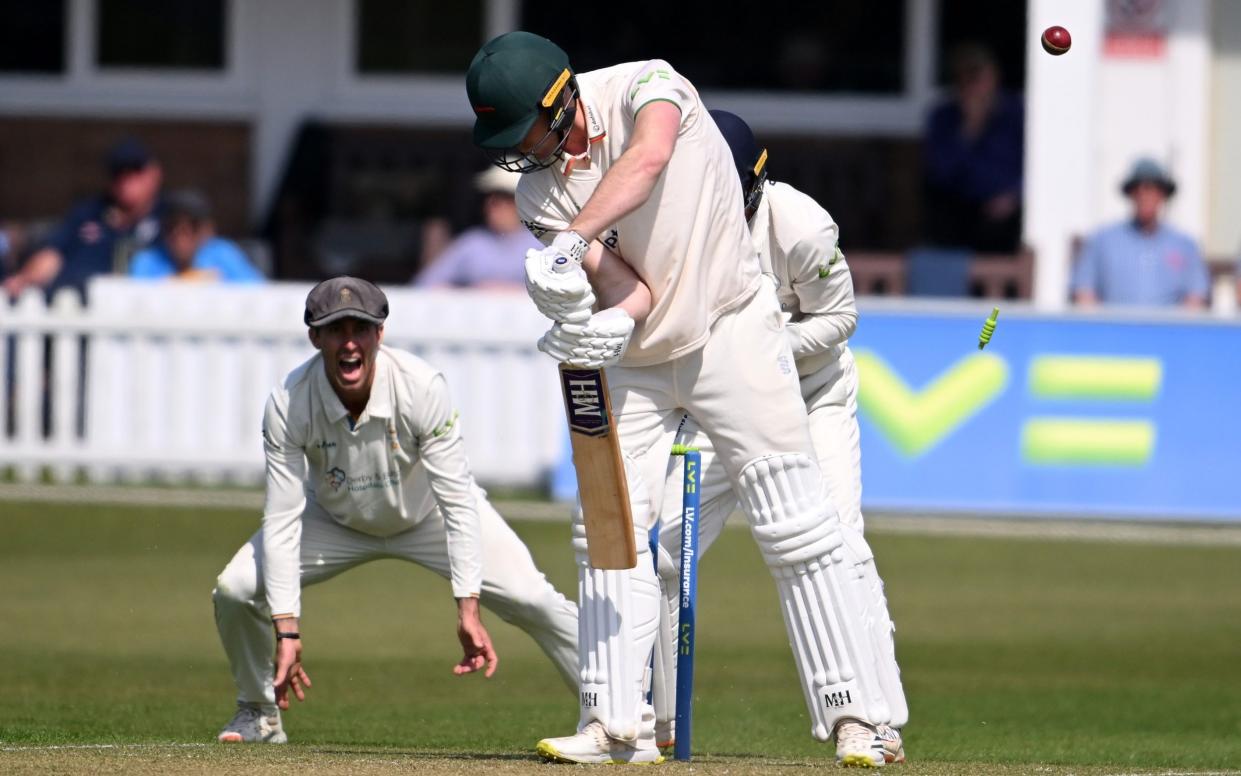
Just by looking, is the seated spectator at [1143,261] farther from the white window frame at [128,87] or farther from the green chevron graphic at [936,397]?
the white window frame at [128,87]

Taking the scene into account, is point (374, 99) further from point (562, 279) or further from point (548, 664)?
point (562, 279)

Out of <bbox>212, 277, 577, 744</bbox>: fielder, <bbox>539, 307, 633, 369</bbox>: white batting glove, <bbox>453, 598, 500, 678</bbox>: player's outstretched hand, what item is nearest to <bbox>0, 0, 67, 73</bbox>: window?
<bbox>212, 277, 577, 744</bbox>: fielder

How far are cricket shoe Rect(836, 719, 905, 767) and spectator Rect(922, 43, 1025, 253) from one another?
29.9 feet

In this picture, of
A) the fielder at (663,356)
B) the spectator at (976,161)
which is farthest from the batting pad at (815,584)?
the spectator at (976,161)

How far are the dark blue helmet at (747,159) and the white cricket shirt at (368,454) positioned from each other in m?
1.12

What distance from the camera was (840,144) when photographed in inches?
632

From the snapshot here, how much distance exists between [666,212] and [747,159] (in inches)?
34.6

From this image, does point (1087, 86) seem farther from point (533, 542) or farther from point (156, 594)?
point (156, 594)

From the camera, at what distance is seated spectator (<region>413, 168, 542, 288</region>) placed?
13.1 metres

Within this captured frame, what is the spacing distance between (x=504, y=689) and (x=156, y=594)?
2.44 meters

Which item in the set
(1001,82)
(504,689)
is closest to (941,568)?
(504,689)

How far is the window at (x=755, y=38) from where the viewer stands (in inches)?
639

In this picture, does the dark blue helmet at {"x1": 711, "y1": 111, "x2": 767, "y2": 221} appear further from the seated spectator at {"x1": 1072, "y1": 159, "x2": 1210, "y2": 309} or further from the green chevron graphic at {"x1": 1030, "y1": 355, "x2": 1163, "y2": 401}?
the seated spectator at {"x1": 1072, "y1": 159, "x2": 1210, "y2": 309}

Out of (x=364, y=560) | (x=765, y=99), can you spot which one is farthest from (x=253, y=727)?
(x=765, y=99)
